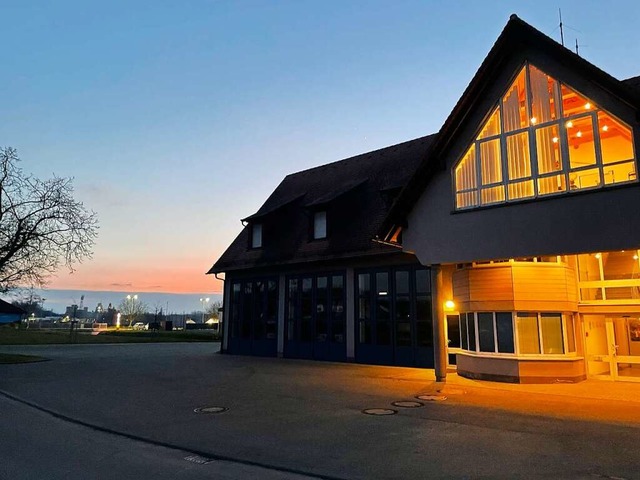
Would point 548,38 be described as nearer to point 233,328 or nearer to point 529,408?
point 529,408

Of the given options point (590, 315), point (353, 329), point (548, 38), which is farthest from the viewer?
point (353, 329)

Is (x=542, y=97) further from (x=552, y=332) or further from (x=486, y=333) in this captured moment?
(x=486, y=333)

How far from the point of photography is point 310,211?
73.7 ft

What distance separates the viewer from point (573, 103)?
1229cm

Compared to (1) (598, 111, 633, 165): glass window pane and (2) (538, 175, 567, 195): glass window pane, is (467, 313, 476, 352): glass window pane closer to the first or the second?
(2) (538, 175, 567, 195): glass window pane

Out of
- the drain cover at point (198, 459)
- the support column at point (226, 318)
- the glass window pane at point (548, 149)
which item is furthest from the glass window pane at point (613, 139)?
the support column at point (226, 318)

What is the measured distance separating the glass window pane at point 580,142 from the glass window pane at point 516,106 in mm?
1256

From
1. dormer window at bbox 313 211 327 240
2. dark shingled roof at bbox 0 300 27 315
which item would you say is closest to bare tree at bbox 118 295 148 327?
dark shingled roof at bbox 0 300 27 315

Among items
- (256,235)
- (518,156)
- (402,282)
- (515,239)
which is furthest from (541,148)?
(256,235)

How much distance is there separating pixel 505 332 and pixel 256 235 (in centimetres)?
1492

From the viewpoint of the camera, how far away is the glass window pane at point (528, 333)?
1392cm

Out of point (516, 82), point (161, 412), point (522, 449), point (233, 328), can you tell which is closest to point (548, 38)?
point (516, 82)

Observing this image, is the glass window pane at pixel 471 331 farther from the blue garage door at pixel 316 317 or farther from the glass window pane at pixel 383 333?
the blue garage door at pixel 316 317

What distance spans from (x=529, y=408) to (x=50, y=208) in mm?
24238
